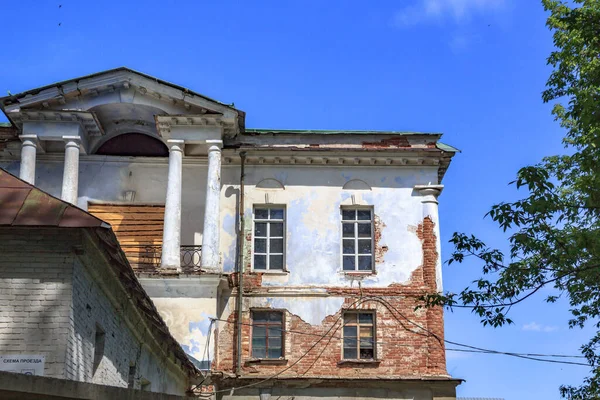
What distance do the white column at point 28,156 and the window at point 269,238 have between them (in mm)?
5932

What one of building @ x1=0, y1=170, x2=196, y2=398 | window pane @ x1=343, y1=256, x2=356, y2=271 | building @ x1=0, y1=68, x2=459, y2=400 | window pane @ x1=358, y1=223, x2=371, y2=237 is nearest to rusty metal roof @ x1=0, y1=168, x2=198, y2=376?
building @ x1=0, y1=170, x2=196, y2=398

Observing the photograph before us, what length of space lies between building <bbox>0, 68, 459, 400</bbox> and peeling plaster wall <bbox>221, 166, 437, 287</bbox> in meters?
0.03

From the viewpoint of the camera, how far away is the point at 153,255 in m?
24.5

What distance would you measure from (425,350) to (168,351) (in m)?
7.74

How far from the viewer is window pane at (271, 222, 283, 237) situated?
82.5 feet

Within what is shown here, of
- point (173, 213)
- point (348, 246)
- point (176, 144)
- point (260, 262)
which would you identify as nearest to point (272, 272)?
point (260, 262)

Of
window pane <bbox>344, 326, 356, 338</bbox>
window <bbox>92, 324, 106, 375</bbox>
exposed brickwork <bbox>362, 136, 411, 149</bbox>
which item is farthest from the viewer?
exposed brickwork <bbox>362, 136, 411, 149</bbox>

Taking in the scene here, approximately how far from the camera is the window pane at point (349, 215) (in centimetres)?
2536

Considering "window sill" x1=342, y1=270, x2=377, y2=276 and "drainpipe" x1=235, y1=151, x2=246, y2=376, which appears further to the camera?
"window sill" x1=342, y1=270, x2=377, y2=276

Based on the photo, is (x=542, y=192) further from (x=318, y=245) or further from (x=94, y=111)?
(x=94, y=111)

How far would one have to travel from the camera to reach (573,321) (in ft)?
65.7

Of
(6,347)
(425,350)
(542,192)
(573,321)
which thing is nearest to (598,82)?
(542,192)

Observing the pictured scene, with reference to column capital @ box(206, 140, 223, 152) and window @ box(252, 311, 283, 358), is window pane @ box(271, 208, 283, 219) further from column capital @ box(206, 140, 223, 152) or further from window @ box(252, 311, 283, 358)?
window @ box(252, 311, 283, 358)

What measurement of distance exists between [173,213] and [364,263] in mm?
5234
